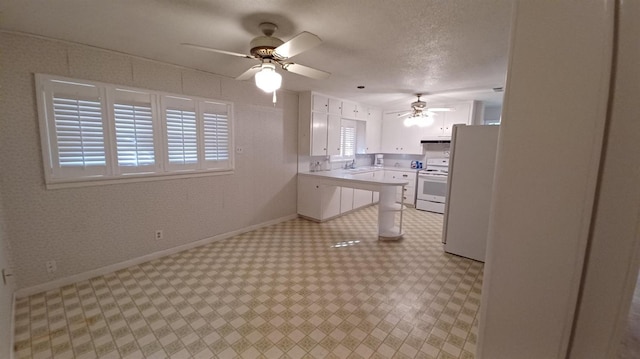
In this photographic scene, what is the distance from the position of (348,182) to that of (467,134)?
1925 millimetres

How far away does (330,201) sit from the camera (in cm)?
492

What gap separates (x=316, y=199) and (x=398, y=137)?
3.00 m

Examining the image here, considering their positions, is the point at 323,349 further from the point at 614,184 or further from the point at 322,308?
the point at 614,184

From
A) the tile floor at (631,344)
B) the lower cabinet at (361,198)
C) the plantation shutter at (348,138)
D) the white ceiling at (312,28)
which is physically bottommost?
Result: the lower cabinet at (361,198)

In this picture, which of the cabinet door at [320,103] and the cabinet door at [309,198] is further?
the cabinet door at [309,198]

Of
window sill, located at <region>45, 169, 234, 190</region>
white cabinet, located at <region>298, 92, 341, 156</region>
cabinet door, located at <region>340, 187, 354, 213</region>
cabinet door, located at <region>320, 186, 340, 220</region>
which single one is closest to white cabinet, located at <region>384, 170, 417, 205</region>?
cabinet door, located at <region>340, 187, 354, 213</region>

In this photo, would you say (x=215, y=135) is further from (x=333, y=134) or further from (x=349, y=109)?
(x=349, y=109)

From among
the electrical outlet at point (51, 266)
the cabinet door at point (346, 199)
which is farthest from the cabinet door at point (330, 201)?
the electrical outlet at point (51, 266)

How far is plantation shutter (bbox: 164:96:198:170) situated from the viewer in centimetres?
325

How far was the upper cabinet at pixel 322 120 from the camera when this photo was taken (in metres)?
4.71

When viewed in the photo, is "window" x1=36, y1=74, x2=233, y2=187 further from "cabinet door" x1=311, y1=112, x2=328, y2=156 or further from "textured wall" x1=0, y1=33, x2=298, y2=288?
"cabinet door" x1=311, y1=112, x2=328, y2=156

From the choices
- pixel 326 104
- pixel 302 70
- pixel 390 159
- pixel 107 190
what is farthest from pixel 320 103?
pixel 107 190

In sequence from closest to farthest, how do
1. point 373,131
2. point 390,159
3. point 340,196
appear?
point 340,196 < point 373,131 < point 390,159

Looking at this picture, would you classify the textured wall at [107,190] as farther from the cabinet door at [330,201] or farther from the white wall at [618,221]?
the white wall at [618,221]
